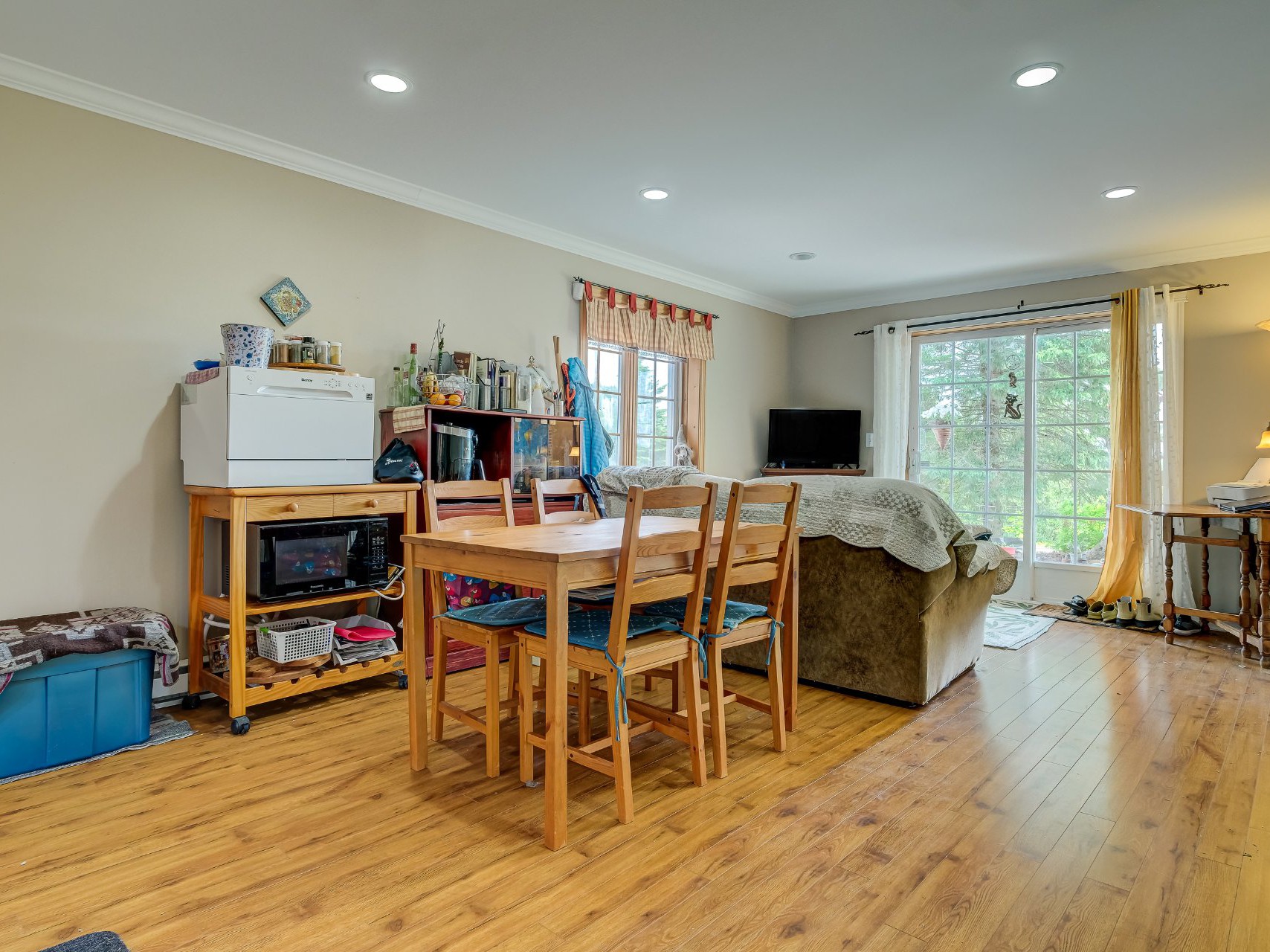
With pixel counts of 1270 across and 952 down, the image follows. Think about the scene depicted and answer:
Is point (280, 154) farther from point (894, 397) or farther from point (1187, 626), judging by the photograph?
point (1187, 626)

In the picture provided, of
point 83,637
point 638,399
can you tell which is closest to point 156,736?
point 83,637

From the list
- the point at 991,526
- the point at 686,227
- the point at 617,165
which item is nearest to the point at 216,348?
the point at 617,165

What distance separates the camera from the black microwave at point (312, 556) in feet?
9.48

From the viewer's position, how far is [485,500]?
3828 mm

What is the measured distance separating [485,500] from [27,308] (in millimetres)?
1970

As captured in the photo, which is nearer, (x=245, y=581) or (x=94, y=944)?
(x=94, y=944)

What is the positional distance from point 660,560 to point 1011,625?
3448 millimetres

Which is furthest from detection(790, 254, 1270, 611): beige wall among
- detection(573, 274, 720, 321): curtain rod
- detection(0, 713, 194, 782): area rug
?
detection(0, 713, 194, 782): area rug

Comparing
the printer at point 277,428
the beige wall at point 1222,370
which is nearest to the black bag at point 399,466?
the printer at point 277,428

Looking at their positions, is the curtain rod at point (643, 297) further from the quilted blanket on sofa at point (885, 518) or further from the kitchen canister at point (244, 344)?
the kitchen canister at point (244, 344)

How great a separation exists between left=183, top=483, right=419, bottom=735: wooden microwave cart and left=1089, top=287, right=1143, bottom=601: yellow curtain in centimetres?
462

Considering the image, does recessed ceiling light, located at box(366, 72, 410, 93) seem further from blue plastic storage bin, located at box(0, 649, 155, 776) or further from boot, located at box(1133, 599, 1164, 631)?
boot, located at box(1133, 599, 1164, 631)

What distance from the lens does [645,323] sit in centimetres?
527

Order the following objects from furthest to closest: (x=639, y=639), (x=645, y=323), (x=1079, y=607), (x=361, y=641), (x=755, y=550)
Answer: (x=645, y=323) → (x=1079, y=607) → (x=361, y=641) → (x=755, y=550) → (x=639, y=639)
